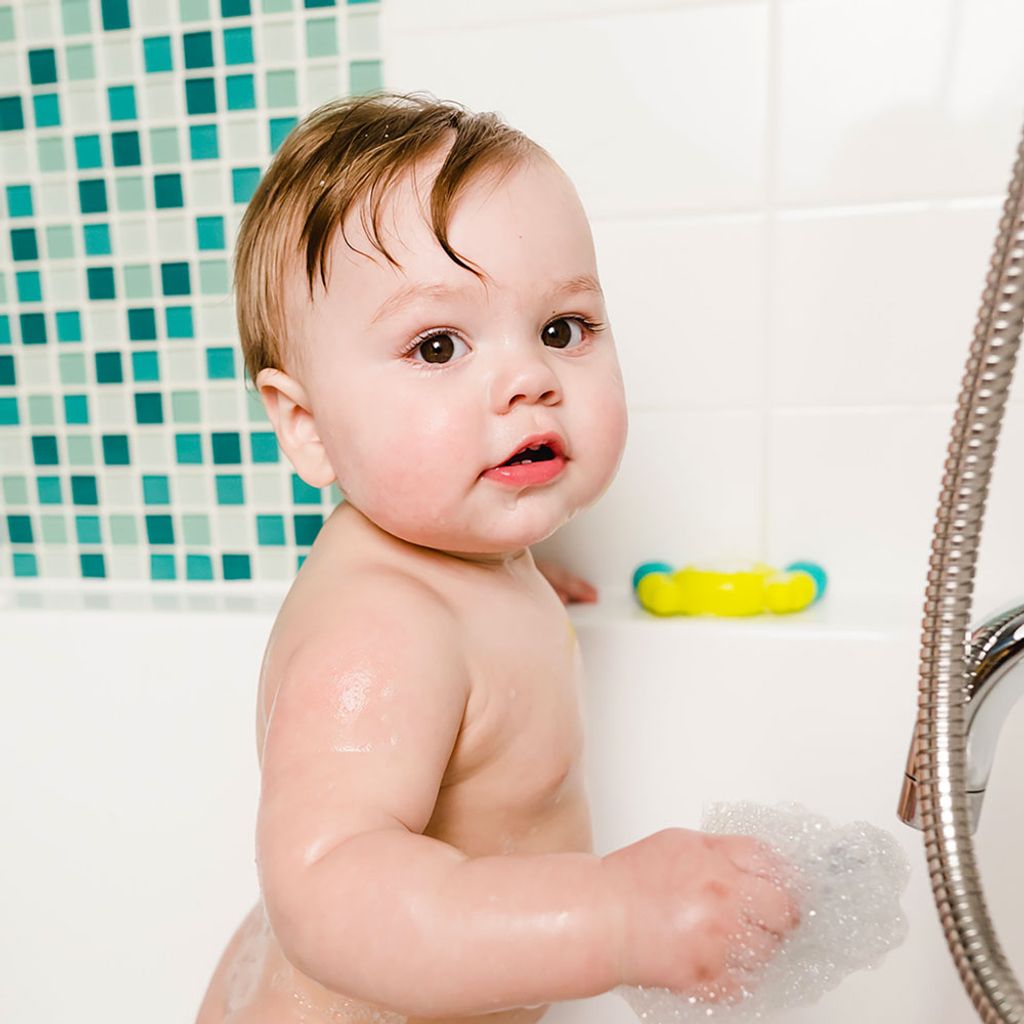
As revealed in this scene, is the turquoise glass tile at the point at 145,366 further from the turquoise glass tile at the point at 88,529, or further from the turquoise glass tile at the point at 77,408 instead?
the turquoise glass tile at the point at 88,529

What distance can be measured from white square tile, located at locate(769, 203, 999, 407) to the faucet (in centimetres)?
52

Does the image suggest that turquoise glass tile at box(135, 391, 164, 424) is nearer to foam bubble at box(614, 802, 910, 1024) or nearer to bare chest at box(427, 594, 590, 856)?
bare chest at box(427, 594, 590, 856)

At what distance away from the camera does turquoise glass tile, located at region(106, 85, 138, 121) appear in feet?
3.49

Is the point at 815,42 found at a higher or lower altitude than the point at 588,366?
higher

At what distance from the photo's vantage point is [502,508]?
0.62m

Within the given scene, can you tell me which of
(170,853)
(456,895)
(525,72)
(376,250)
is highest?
(525,72)

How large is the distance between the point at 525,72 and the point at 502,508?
54 centimetres

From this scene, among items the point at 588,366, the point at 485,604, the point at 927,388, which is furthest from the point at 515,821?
the point at 927,388

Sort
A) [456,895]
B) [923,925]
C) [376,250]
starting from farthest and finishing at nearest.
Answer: [923,925] → [376,250] → [456,895]

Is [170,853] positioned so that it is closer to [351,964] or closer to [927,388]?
[351,964]

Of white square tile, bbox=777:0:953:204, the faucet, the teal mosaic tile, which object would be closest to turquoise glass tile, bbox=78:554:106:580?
the teal mosaic tile

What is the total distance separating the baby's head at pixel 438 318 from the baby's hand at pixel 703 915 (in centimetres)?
23

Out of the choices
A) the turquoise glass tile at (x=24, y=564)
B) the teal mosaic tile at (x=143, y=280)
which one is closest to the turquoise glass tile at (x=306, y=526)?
the teal mosaic tile at (x=143, y=280)

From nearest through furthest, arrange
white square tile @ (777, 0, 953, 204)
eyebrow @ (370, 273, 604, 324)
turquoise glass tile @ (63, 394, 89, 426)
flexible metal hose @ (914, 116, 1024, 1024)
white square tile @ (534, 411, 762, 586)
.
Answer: flexible metal hose @ (914, 116, 1024, 1024)
eyebrow @ (370, 273, 604, 324)
white square tile @ (777, 0, 953, 204)
white square tile @ (534, 411, 762, 586)
turquoise glass tile @ (63, 394, 89, 426)
